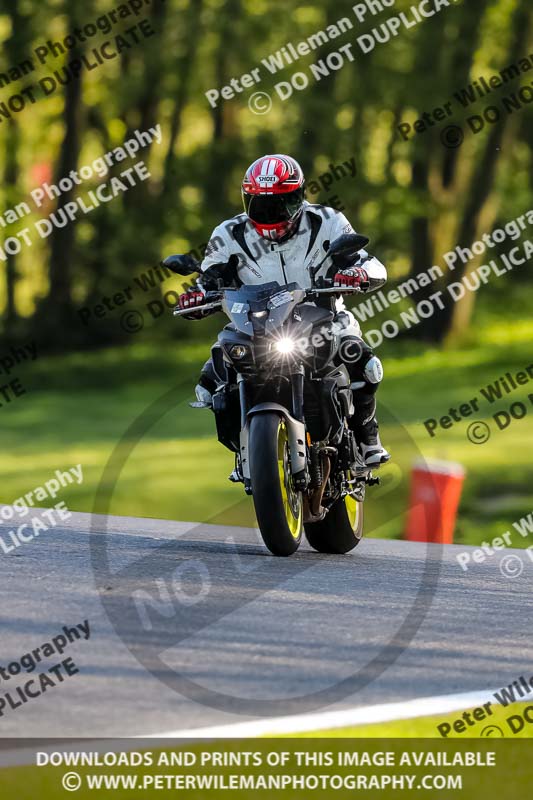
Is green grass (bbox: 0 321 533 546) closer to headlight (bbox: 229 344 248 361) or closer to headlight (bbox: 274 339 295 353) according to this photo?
headlight (bbox: 274 339 295 353)

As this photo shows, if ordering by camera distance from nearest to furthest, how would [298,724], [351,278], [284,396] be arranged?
[298,724] → [284,396] → [351,278]

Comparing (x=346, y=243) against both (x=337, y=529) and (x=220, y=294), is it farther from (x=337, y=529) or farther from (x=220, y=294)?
(x=337, y=529)

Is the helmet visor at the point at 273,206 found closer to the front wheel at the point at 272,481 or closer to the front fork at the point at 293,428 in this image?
the front fork at the point at 293,428

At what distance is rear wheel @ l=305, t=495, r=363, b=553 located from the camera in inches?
365

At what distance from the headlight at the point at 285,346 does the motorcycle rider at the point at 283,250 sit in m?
0.60

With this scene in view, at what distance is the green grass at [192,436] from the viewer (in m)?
19.5

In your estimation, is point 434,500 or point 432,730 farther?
point 434,500

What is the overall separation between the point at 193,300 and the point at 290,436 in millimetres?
1062

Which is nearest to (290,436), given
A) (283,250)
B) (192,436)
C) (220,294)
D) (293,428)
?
(293,428)

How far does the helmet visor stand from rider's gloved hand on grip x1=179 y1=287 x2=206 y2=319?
576mm

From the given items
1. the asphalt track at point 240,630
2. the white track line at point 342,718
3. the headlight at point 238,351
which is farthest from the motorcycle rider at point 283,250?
the white track line at point 342,718

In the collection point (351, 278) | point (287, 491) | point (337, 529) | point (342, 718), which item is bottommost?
point (342, 718)

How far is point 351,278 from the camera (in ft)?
27.6

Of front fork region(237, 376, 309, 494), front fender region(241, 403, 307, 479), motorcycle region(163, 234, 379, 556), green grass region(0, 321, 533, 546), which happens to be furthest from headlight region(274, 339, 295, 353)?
green grass region(0, 321, 533, 546)
